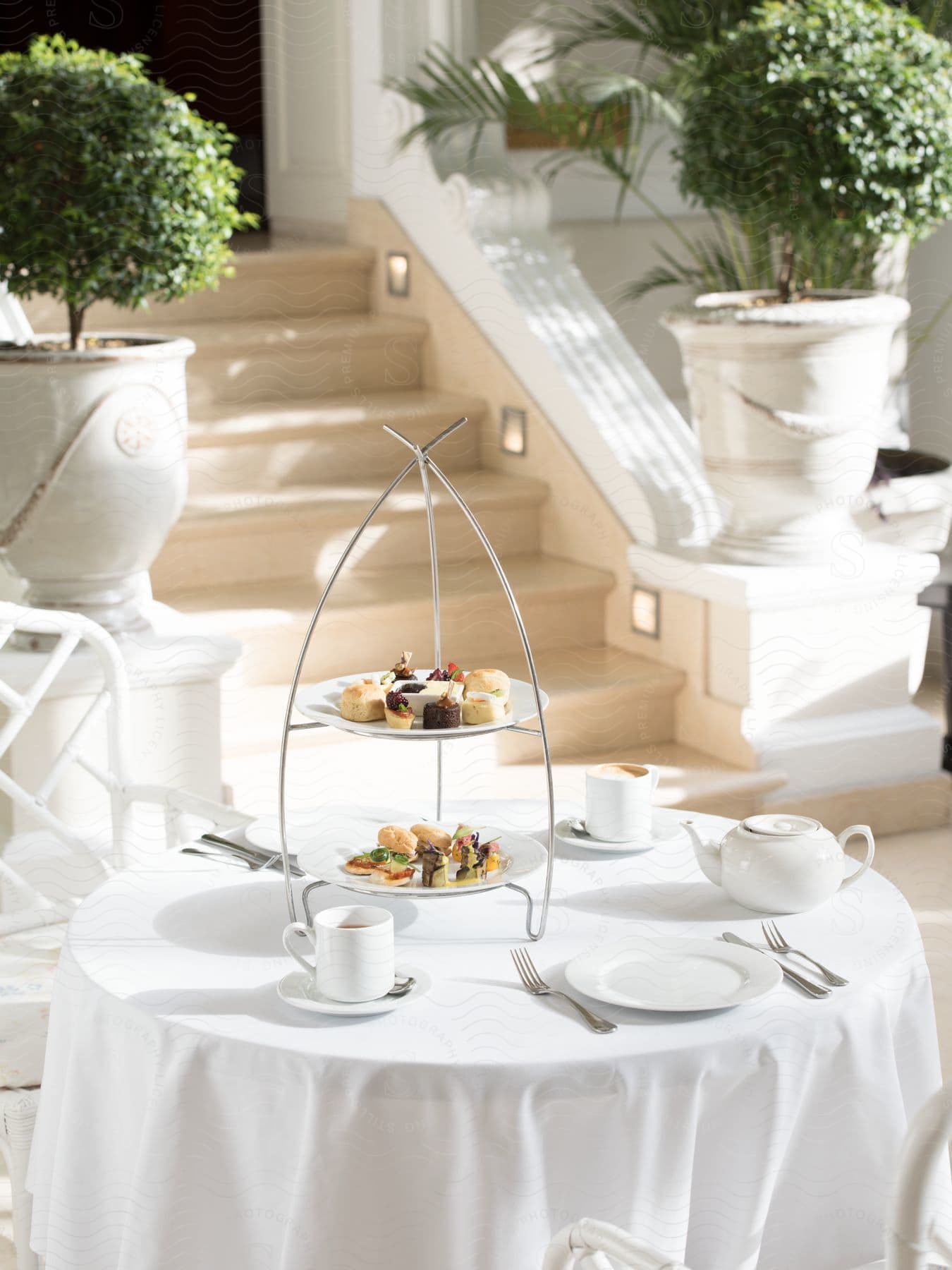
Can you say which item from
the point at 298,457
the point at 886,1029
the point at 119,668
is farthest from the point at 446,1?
the point at 886,1029

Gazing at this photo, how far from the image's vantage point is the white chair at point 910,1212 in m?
1.13

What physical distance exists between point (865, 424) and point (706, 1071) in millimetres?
2522

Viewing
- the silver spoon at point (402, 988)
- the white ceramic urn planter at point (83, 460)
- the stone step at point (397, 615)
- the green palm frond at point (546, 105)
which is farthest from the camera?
the green palm frond at point (546, 105)

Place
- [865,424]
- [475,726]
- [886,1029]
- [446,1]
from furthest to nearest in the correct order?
[446,1], [865,424], [475,726], [886,1029]

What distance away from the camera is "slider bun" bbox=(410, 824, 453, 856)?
1.62 meters

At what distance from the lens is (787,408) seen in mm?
3584

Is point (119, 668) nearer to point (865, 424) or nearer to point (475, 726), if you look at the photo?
point (475, 726)

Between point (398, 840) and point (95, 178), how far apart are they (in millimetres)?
1699

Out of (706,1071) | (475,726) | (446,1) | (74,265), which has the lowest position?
(706,1071)

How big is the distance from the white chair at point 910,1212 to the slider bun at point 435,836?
18.6 inches

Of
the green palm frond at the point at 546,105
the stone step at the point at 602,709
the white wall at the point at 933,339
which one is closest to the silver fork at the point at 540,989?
the stone step at the point at 602,709

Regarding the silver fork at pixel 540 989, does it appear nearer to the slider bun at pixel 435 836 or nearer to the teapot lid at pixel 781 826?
the slider bun at pixel 435 836

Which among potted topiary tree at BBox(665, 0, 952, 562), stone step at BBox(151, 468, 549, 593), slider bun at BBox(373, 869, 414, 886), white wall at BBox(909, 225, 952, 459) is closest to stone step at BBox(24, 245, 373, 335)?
stone step at BBox(151, 468, 549, 593)

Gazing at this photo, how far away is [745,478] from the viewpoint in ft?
12.0
